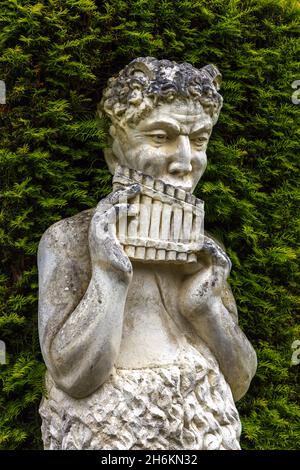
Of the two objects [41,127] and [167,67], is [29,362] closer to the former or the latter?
[41,127]

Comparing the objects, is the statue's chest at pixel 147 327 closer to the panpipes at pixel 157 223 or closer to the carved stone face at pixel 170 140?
the panpipes at pixel 157 223

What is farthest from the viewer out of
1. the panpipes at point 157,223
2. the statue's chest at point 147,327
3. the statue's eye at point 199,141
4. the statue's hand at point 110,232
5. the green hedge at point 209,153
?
the green hedge at point 209,153

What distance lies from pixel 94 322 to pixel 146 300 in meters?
0.43

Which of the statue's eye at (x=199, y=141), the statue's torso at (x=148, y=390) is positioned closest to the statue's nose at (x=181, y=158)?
the statue's eye at (x=199, y=141)

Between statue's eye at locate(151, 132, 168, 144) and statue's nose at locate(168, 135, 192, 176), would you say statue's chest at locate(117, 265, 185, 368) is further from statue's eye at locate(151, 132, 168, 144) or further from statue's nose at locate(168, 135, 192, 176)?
statue's eye at locate(151, 132, 168, 144)

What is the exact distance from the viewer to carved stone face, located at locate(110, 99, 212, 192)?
14.6 ft

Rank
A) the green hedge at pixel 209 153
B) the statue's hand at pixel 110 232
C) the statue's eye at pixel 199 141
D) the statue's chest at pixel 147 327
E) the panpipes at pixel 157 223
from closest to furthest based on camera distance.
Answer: the statue's hand at pixel 110 232
the panpipes at pixel 157 223
the statue's chest at pixel 147 327
the statue's eye at pixel 199 141
the green hedge at pixel 209 153

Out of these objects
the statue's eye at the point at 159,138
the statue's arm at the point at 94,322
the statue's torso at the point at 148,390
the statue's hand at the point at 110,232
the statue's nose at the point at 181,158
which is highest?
the statue's eye at the point at 159,138

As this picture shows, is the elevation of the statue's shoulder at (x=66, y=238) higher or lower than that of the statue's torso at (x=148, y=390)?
higher

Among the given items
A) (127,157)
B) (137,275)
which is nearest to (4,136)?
(127,157)

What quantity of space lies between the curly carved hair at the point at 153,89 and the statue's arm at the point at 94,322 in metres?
0.52

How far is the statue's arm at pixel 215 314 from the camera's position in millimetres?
4492

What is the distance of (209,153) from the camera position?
5395 mm

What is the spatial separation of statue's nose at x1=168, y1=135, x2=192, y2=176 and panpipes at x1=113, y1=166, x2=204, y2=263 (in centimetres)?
15
